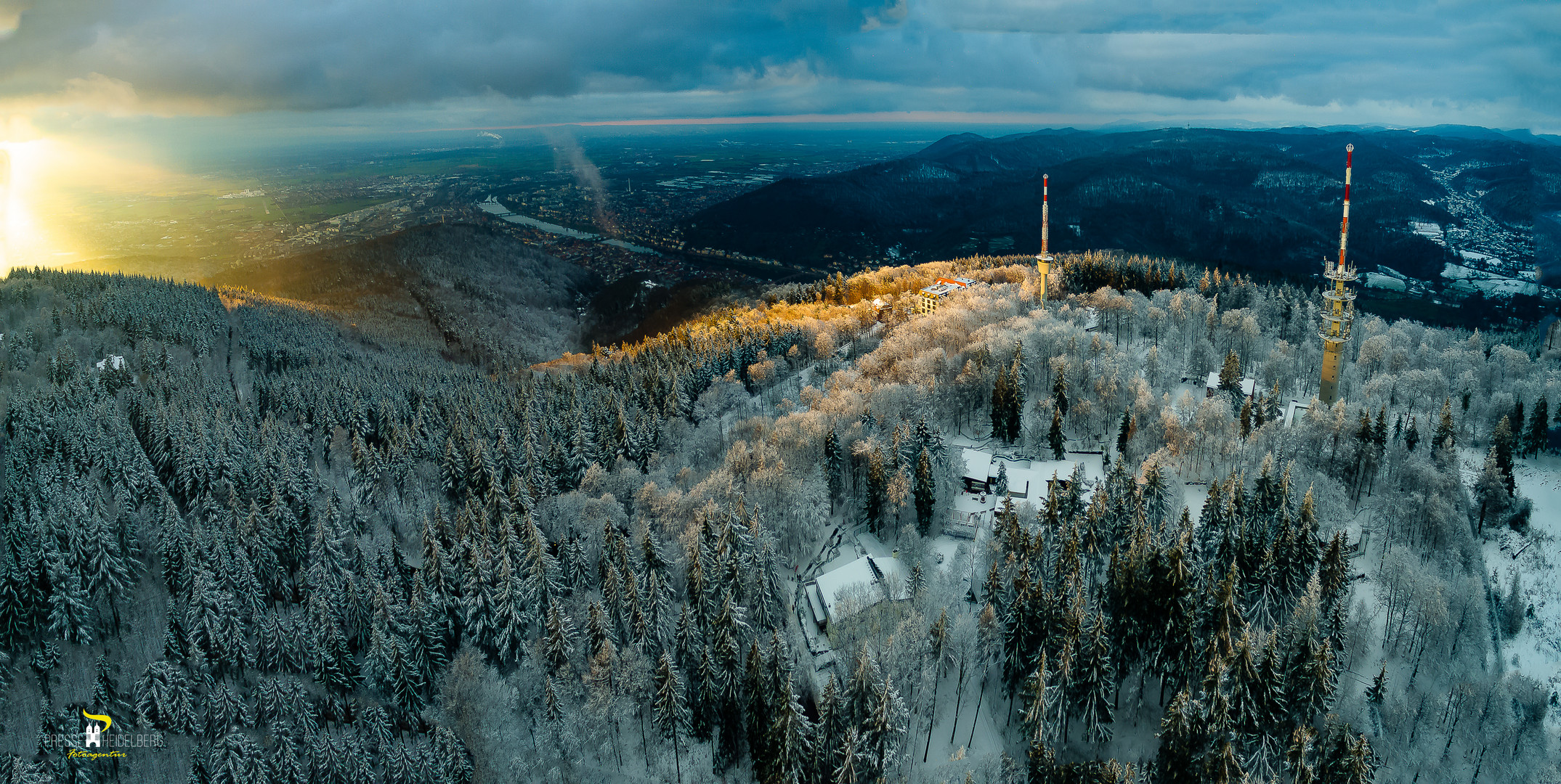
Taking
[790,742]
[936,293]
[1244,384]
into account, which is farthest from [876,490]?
[936,293]

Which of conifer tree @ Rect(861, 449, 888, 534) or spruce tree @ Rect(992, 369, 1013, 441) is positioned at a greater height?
spruce tree @ Rect(992, 369, 1013, 441)

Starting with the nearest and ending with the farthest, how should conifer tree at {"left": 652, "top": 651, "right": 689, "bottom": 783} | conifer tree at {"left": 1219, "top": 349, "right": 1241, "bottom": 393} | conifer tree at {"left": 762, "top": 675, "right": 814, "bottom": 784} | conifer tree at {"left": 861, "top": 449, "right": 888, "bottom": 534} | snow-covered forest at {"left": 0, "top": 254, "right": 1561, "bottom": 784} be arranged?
1. conifer tree at {"left": 762, "top": 675, "right": 814, "bottom": 784}
2. snow-covered forest at {"left": 0, "top": 254, "right": 1561, "bottom": 784}
3. conifer tree at {"left": 652, "top": 651, "right": 689, "bottom": 783}
4. conifer tree at {"left": 861, "top": 449, "right": 888, "bottom": 534}
5. conifer tree at {"left": 1219, "top": 349, "right": 1241, "bottom": 393}

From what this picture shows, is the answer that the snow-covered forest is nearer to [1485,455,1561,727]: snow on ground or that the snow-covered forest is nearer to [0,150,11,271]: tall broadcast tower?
[1485,455,1561,727]: snow on ground

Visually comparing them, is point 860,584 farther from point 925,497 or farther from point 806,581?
point 925,497

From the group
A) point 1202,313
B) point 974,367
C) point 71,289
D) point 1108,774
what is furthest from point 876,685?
point 71,289

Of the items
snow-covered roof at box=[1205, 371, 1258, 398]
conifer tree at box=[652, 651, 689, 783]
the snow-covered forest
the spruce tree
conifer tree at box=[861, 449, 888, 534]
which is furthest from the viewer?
snow-covered roof at box=[1205, 371, 1258, 398]

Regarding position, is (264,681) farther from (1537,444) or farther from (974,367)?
(1537,444)

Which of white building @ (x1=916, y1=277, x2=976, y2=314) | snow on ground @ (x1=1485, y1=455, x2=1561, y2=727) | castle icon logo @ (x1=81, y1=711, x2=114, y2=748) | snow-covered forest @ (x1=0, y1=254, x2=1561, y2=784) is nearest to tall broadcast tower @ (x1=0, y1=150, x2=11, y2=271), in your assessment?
snow-covered forest @ (x1=0, y1=254, x2=1561, y2=784)
